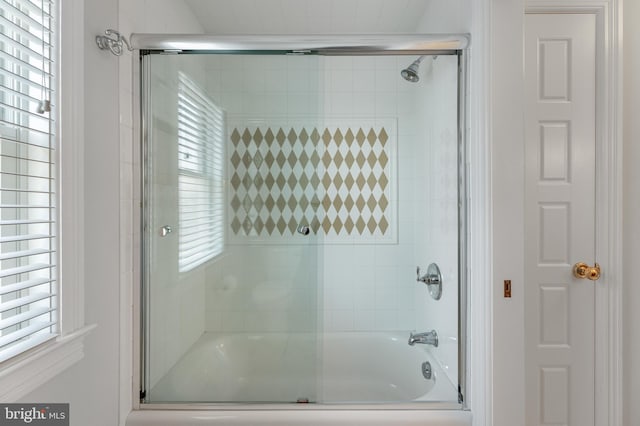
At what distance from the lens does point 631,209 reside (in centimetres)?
167

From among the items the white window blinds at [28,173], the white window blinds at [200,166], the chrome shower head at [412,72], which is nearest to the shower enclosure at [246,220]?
the white window blinds at [200,166]

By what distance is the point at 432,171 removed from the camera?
1.98m

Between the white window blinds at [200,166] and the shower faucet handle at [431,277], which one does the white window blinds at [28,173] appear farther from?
the shower faucet handle at [431,277]

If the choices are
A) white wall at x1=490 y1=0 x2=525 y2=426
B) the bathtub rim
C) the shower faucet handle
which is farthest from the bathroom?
the shower faucet handle

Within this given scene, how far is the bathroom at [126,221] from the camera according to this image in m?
1.32

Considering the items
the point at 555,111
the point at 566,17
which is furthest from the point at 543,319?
the point at 566,17

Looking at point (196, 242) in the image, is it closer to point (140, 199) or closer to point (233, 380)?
point (140, 199)

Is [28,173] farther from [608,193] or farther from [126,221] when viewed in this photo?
[608,193]

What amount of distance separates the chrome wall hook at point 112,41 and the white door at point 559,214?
1.72 meters

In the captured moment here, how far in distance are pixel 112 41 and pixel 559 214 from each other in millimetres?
1990

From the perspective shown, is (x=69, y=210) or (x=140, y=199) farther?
(x=140, y=199)

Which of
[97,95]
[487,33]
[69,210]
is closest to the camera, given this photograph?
[69,210]

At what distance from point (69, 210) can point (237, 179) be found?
25.1 inches

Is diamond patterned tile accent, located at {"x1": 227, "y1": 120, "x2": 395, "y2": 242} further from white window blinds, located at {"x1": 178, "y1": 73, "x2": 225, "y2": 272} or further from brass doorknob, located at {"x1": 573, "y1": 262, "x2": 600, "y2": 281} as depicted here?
brass doorknob, located at {"x1": 573, "y1": 262, "x2": 600, "y2": 281}
